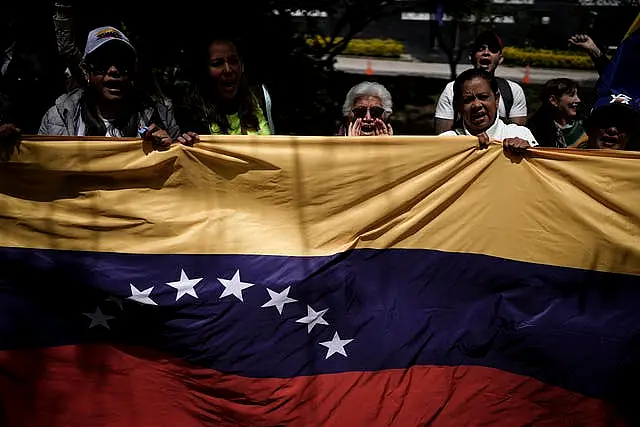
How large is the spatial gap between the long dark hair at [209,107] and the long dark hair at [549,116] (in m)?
2.01

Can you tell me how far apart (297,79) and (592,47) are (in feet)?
22.2

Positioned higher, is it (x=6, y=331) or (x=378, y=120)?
(x=378, y=120)

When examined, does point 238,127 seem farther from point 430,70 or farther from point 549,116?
point 430,70

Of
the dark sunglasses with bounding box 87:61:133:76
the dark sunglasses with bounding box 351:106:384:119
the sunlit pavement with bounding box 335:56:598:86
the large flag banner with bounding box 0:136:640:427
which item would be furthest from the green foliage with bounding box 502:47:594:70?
the dark sunglasses with bounding box 87:61:133:76

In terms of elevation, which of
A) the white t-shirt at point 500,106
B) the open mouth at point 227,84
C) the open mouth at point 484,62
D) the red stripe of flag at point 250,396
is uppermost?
the open mouth at point 484,62

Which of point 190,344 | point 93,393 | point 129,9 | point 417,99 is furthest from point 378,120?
point 417,99

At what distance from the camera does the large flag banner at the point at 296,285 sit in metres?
3.04

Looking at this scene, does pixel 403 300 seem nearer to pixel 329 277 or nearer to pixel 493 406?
pixel 329 277

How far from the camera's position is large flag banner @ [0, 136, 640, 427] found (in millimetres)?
3041

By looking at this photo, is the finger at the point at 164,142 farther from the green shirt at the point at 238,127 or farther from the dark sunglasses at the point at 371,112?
the dark sunglasses at the point at 371,112

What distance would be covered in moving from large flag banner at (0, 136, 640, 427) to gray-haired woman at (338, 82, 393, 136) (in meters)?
0.63

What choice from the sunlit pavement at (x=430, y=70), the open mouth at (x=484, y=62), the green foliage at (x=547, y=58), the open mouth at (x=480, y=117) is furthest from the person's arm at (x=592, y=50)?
the green foliage at (x=547, y=58)

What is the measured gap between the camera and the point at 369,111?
3.68 meters

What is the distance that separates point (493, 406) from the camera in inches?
119
